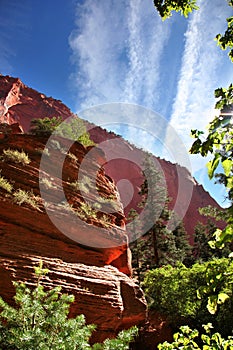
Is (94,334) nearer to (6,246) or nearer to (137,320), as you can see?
(137,320)

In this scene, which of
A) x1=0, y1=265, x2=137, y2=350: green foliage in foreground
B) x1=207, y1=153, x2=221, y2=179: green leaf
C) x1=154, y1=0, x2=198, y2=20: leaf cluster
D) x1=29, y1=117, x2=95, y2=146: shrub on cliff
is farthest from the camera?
x1=29, y1=117, x2=95, y2=146: shrub on cliff

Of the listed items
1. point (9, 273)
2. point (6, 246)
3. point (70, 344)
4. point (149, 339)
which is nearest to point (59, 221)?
point (6, 246)

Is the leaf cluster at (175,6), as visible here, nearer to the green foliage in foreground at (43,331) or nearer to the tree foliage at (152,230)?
the green foliage in foreground at (43,331)

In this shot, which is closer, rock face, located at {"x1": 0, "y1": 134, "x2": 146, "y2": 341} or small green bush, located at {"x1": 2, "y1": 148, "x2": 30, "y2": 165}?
rock face, located at {"x1": 0, "y1": 134, "x2": 146, "y2": 341}

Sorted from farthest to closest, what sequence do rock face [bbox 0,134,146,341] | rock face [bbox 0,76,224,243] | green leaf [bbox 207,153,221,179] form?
rock face [bbox 0,76,224,243] → rock face [bbox 0,134,146,341] → green leaf [bbox 207,153,221,179]

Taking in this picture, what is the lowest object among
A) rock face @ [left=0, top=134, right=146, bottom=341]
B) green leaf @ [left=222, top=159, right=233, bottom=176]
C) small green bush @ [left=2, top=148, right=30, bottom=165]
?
green leaf @ [left=222, top=159, right=233, bottom=176]

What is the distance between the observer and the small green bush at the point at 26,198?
8.48 meters

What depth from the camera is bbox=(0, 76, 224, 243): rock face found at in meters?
59.3

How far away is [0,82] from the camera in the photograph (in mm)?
58000

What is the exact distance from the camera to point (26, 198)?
8664 millimetres

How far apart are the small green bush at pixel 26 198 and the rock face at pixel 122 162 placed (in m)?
47.1

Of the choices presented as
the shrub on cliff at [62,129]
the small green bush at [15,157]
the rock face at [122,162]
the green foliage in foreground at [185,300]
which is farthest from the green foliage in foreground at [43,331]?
the rock face at [122,162]

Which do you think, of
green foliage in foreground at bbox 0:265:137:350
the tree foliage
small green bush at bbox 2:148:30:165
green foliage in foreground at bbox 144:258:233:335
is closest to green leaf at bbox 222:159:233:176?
green foliage in foreground at bbox 0:265:137:350

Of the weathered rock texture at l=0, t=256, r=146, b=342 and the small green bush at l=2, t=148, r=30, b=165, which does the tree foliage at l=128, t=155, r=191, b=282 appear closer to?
the weathered rock texture at l=0, t=256, r=146, b=342
